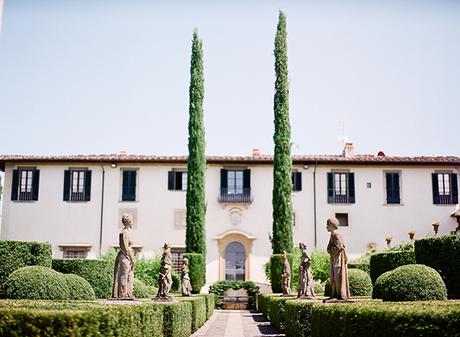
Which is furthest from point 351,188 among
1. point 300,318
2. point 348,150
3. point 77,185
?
point 300,318

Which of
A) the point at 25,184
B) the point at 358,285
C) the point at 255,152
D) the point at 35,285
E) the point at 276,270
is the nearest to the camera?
the point at 35,285

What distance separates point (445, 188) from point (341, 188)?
5.68 meters

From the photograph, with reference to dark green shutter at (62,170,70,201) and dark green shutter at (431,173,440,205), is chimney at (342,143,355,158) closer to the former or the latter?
dark green shutter at (431,173,440,205)

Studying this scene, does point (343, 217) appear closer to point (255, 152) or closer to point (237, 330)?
point (255, 152)

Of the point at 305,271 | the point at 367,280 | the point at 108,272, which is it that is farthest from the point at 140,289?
the point at 367,280

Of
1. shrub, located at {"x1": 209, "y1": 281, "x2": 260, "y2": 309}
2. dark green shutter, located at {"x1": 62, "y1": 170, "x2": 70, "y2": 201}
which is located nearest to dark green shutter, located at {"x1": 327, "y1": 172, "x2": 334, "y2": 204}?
shrub, located at {"x1": 209, "y1": 281, "x2": 260, "y2": 309}

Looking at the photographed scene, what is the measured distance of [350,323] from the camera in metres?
6.97

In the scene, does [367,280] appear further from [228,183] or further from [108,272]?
[228,183]

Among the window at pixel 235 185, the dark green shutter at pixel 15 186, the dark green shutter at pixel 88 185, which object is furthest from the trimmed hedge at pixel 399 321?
the dark green shutter at pixel 15 186

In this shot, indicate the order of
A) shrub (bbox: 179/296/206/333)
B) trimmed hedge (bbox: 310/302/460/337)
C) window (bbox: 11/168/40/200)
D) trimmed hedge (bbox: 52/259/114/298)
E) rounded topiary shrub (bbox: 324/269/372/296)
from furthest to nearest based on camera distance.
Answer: window (bbox: 11/168/40/200) → trimmed hedge (bbox: 52/259/114/298) → rounded topiary shrub (bbox: 324/269/372/296) → shrub (bbox: 179/296/206/333) → trimmed hedge (bbox: 310/302/460/337)

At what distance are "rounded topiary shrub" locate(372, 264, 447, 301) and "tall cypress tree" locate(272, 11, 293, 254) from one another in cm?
1660

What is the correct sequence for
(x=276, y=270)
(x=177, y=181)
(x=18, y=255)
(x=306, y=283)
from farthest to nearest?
(x=177, y=181) < (x=276, y=270) < (x=306, y=283) < (x=18, y=255)

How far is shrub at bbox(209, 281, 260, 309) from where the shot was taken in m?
30.3

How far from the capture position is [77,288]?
13750 millimetres
